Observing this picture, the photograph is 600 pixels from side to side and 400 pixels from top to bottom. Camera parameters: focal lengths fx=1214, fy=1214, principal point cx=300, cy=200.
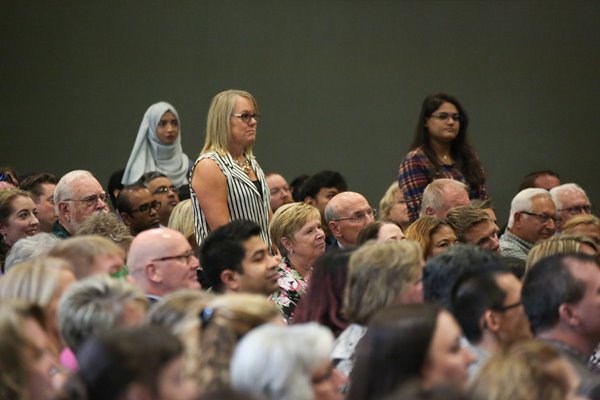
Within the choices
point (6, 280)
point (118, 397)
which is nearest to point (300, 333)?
point (118, 397)

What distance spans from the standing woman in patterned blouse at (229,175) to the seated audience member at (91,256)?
4.07 ft

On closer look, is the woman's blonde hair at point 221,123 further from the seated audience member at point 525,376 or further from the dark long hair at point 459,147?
the seated audience member at point 525,376

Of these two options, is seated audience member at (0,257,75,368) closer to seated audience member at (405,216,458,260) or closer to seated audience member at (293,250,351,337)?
seated audience member at (293,250,351,337)

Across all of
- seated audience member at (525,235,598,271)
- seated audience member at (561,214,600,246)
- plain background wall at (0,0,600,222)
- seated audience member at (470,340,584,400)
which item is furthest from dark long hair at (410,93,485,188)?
seated audience member at (470,340,584,400)

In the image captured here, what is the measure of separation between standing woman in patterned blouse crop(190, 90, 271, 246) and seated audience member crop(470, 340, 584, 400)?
8.30 feet

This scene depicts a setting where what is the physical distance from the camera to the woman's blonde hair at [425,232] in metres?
5.17

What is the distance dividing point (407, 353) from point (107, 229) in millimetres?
2463

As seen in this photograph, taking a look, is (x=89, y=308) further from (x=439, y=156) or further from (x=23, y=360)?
(x=439, y=156)

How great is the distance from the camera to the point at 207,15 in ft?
30.0

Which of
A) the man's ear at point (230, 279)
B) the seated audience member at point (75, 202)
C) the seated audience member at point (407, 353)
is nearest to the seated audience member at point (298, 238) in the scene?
the seated audience member at point (75, 202)

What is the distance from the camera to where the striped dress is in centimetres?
523

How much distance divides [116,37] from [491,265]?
578 cm

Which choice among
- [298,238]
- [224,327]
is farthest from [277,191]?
[224,327]

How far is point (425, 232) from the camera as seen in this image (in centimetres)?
520
